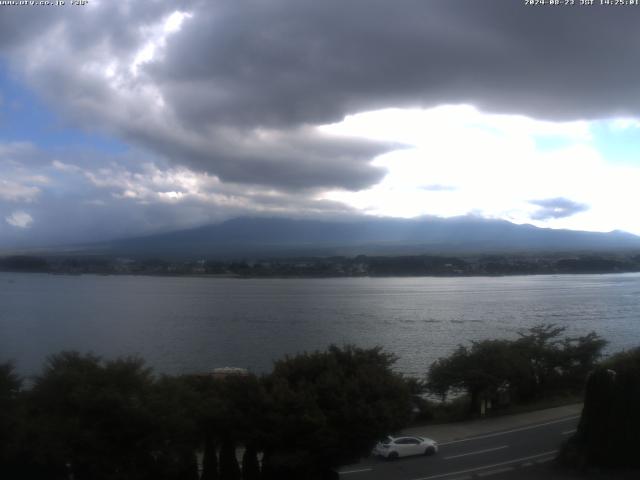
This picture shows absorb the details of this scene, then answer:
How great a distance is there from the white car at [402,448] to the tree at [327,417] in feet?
9.56

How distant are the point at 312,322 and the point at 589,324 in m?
19.6

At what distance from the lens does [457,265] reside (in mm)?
94000

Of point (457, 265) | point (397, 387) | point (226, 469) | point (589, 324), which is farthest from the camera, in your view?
point (457, 265)

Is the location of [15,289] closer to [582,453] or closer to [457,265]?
[457,265]

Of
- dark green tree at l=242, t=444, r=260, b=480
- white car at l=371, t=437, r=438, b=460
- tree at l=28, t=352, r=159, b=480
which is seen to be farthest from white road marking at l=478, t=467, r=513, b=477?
tree at l=28, t=352, r=159, b=480

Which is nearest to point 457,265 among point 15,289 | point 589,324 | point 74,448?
point 589,324

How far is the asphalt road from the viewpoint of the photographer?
13625mm

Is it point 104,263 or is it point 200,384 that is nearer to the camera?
point 200,384

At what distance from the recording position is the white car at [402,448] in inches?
599

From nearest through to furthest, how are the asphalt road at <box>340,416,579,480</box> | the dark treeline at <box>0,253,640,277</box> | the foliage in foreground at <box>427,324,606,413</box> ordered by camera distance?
the asphalt road at <box>340,416,579,480</box> → the foliage in foreground at <box>427,324,606,413</box> → the dark treeline at <box>0,253,640,277</box>

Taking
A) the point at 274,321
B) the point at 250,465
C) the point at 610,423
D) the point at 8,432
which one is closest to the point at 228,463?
the point at 250,465

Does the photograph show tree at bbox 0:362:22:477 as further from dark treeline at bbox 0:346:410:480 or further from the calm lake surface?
the calm lake surface

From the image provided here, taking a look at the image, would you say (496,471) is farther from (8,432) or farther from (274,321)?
(274,321)

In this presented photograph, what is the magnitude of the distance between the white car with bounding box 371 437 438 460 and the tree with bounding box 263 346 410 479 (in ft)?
9.56
